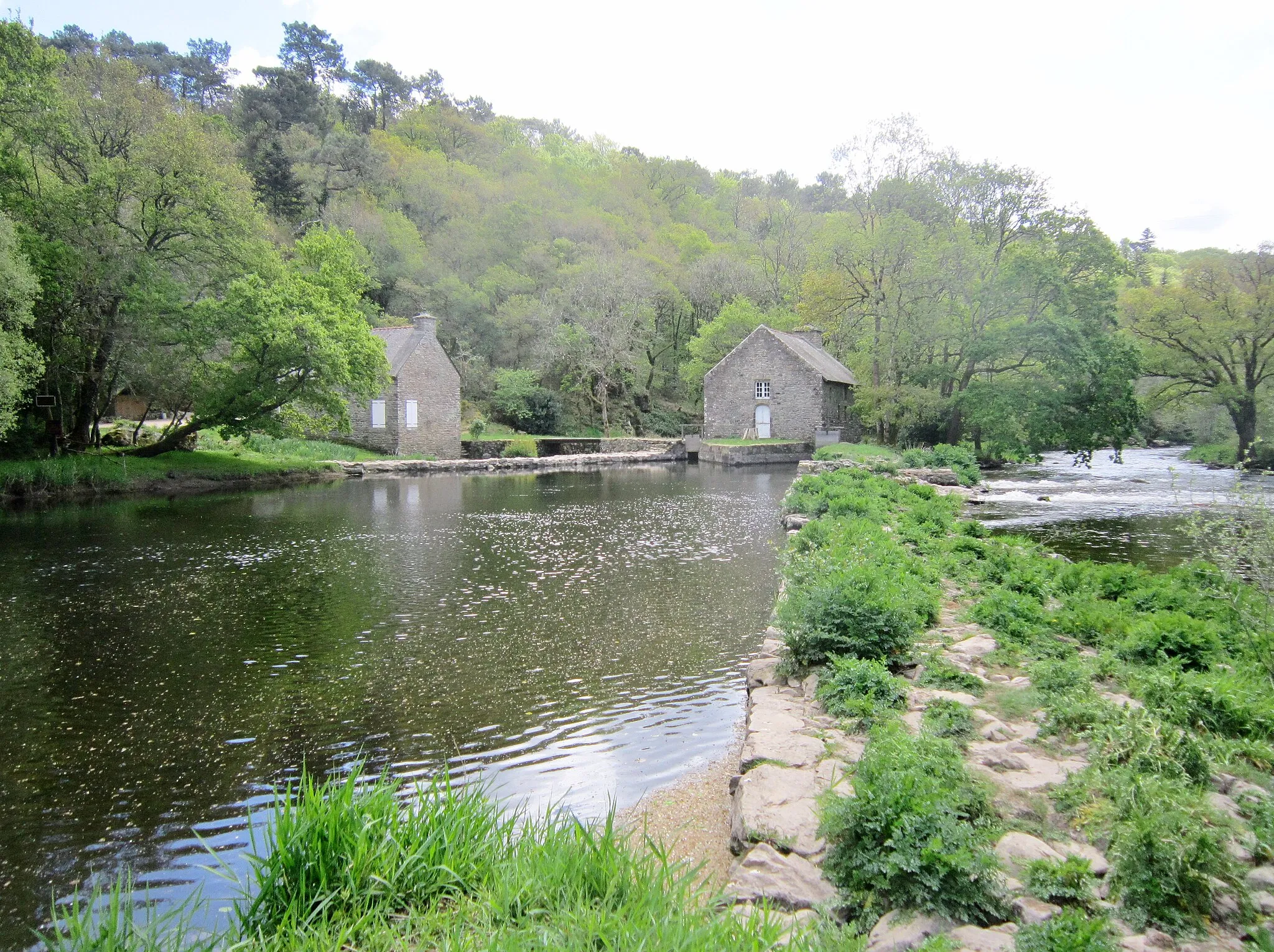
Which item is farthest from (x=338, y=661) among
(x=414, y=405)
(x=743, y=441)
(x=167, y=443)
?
(x=743, y=441)

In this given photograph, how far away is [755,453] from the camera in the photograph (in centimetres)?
3947

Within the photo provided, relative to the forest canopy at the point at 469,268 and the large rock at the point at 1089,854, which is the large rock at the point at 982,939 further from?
the forest canopy at the point at 469,268

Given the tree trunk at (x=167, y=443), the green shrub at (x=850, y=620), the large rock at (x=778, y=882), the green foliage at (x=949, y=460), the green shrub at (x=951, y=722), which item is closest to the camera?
the large rock at (x=778, y=882)

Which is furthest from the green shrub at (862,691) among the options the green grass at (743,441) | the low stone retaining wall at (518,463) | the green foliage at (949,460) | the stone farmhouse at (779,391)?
the stone farmhouse at (779,391)

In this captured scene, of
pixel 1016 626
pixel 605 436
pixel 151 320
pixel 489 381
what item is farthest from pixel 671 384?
pixel 1016 626

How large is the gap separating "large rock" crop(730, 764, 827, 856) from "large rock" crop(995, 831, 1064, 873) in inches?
34.4

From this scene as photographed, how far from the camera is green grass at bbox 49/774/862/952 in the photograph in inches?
127

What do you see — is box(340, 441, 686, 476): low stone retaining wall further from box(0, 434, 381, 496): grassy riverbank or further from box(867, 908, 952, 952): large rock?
box(867, 908, 952, 952): large rock

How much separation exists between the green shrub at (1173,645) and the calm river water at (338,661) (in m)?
1.73

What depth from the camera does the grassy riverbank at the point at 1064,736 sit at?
11.9 ft

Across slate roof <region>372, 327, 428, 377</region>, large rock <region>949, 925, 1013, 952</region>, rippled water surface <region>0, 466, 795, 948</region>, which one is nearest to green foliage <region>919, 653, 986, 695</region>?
rippled water surface <region>0, 466, 795, 948</region>

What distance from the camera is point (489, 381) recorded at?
46.4 metres

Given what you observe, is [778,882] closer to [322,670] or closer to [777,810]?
[777,810]

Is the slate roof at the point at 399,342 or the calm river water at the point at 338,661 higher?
the slate roof at the point at 399,342
